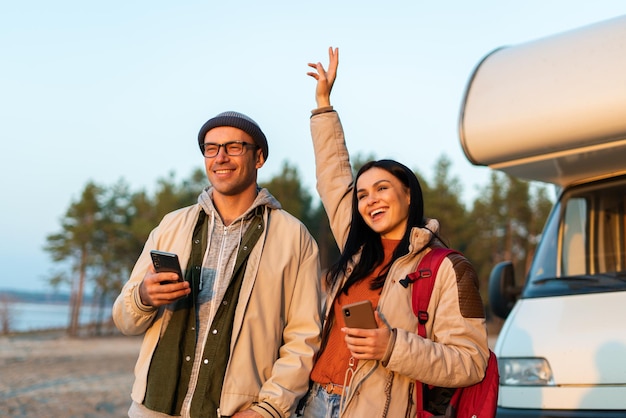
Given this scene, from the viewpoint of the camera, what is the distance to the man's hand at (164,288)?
307 cm

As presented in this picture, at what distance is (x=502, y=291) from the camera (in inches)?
234

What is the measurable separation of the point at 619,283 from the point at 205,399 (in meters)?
3.15

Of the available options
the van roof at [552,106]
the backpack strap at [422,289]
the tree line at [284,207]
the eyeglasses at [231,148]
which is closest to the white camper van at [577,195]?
the van roof at [552,106]

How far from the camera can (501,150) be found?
16.7ft

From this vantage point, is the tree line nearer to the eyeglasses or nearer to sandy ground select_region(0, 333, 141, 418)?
sandy ground select_region(0, 333, 141, 418)

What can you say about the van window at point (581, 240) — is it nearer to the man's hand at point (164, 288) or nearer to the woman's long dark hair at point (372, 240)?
the woman's long dark hair at point (372, 240)

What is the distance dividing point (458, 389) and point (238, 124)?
5.11 ft

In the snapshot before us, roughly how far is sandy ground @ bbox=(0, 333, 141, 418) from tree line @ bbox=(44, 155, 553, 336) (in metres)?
12.1

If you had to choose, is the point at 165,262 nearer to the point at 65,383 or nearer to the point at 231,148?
the point at 231,148

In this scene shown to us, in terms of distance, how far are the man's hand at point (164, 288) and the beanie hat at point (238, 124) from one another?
79 cm

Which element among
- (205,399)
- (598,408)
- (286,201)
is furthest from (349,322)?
(286,201)

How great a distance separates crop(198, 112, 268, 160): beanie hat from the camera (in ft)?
11.4

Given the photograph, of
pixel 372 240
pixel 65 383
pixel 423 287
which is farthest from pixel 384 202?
pixel 65 383

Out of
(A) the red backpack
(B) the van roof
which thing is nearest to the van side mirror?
(B) the van roof
